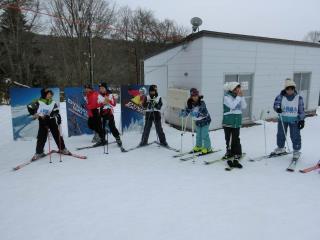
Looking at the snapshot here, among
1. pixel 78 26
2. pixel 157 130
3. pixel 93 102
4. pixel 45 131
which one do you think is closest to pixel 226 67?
pixel 157 130

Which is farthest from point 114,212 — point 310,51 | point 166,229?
point 310,51

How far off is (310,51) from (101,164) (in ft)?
37.3

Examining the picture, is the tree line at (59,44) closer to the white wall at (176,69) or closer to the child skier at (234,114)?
the white wall at (176,69)

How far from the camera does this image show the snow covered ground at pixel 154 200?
3.34 meters

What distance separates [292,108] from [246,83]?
4.21m

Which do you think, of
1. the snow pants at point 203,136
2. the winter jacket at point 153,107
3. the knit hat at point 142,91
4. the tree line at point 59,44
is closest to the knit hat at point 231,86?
the snow pants at point 203,136

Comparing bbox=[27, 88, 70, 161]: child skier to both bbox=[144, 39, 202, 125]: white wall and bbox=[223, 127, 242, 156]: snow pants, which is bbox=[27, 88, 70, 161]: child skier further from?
bbox=[144, 39, 202, 125]: white wall

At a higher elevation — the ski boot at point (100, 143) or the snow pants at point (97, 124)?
the snow pants at point (97, 124)

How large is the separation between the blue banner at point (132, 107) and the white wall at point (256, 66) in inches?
86.0

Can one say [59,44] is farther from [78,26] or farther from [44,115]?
[44,115]

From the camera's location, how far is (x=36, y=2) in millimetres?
19703

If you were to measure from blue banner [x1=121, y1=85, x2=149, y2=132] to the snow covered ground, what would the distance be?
249 centimetres

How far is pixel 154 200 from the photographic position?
414 cm

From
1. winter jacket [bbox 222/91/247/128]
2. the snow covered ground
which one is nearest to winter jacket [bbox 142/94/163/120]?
the snow covered ground
